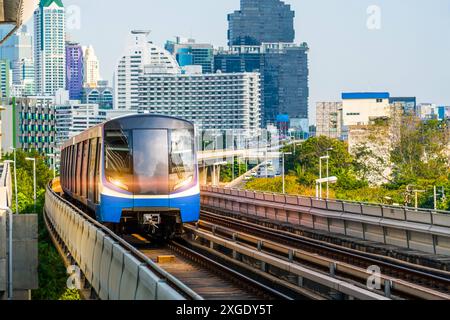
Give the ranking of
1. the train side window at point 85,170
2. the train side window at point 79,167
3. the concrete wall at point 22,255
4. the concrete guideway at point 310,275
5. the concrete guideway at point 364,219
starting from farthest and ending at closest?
1. the train side window at point 79,167
2. the train side window at point 85,170
3. the concrete guideway at point 364,219
4. the concrete wall at point 22,255
5. the concrete guideway at point 310,275

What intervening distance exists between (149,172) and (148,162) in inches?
9.1

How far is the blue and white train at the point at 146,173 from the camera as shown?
25328 millimetres

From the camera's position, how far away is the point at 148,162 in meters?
25.4

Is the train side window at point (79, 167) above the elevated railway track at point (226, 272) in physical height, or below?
above

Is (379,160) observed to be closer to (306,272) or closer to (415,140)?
(415,140)

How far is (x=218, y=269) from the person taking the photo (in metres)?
21.2

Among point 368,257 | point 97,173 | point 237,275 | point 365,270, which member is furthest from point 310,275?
point 97,173

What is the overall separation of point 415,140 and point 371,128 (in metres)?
3.75

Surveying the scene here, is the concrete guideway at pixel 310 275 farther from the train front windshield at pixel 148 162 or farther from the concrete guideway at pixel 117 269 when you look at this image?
the concrete guideway at pixel 117 269

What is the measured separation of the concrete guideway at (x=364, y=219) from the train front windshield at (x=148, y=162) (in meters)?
5.29

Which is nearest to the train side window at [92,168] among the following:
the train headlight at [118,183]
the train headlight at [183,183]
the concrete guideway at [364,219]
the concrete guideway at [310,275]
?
the train headlight at [118,183]

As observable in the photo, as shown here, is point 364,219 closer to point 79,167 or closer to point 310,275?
point 79,167
